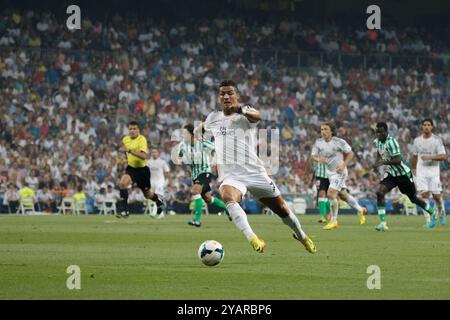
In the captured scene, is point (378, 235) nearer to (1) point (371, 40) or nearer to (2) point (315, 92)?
(2) point (315, 92)

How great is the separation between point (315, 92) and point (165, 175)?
1088 cm

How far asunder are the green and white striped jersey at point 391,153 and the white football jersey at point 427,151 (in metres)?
2.06

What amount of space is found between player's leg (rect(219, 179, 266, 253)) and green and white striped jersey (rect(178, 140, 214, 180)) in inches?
455

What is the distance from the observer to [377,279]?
1081cm

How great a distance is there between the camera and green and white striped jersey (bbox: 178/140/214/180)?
2528 centimetres

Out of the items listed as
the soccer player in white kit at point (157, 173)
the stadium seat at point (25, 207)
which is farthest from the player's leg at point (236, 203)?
the stadium seat at point (25, 207)

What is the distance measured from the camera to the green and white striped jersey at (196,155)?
25.3 meters

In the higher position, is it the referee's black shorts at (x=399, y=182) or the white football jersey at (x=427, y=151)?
the white football jersey at (x=427, y=151)

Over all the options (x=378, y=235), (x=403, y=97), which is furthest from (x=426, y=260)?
(x=403, y=97)

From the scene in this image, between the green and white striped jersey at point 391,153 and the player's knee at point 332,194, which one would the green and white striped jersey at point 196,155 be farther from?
the green and white striped jersey at point 391,153

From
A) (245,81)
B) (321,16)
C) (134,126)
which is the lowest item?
(134,126)

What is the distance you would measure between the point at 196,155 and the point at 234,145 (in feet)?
37.8

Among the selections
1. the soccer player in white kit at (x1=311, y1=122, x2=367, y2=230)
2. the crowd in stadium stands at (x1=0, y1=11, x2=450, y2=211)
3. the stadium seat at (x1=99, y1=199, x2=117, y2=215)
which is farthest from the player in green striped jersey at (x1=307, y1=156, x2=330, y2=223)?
the stadium seat at (x1=99, y1=199, x2=117, y2=215)

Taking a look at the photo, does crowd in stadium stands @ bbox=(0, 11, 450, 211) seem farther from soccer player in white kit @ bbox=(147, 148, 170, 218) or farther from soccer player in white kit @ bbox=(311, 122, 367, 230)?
soccer player in white kit @ bbox=(311, 122, 367, 230)
